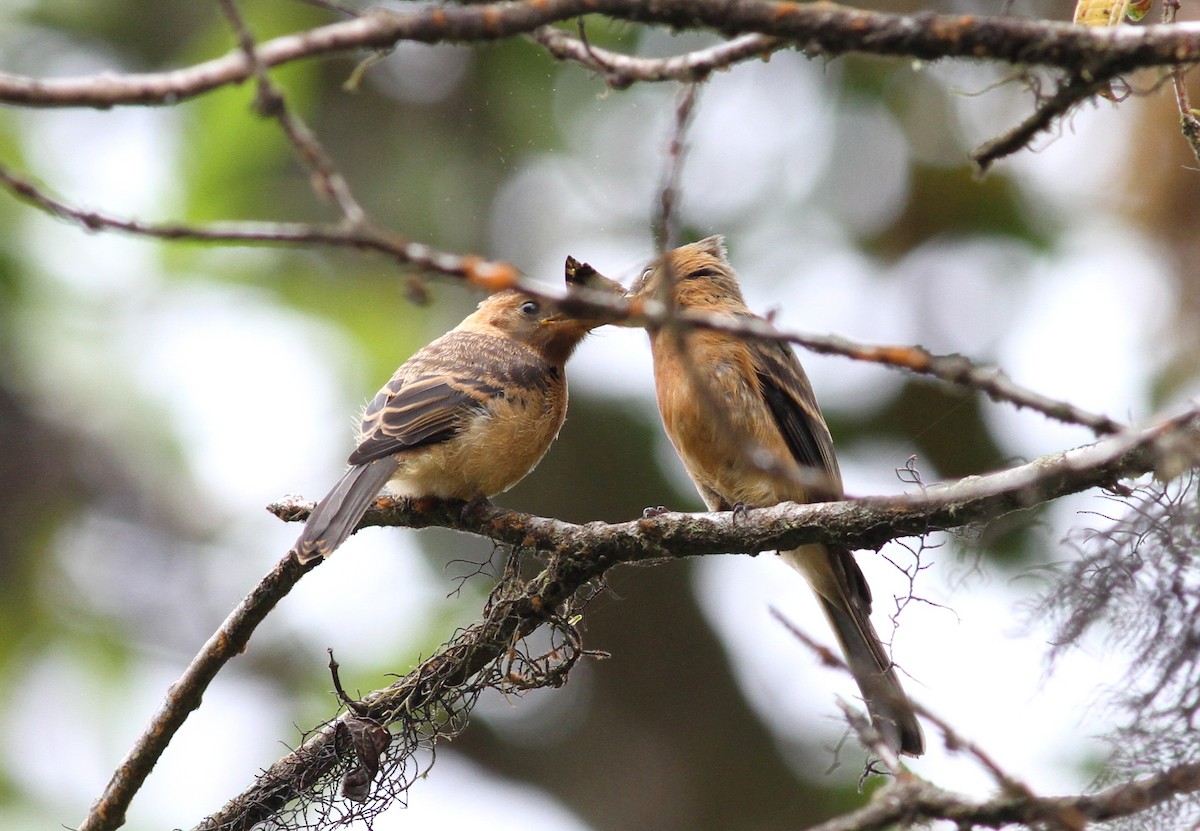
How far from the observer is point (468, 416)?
5594 mm

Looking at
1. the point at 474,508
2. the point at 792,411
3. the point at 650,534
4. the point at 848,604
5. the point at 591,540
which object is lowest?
the point at 650,534

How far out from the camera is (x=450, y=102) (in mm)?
10914

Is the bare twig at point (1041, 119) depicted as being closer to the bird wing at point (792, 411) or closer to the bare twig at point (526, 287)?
the bare twig at point (526, 287)

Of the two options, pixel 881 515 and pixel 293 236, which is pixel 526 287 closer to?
pixel 293 236

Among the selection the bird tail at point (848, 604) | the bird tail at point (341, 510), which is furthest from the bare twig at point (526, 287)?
the bird tail at point (848, 604)

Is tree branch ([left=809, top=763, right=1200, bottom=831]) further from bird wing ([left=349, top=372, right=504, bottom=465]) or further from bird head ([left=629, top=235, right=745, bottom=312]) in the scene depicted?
bird head ([left=629, top=235, right=745, bottom=312])

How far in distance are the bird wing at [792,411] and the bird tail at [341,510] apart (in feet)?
5.44

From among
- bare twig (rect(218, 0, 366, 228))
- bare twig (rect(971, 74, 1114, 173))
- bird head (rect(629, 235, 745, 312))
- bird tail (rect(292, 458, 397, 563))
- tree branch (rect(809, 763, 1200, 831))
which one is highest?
bird head (rect(629, 235, 745, 312))

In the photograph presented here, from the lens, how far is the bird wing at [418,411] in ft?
17.5

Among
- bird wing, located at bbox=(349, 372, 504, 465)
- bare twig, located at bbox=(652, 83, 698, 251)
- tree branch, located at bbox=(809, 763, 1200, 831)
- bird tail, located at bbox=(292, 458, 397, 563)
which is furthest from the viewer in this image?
bird wing, located at bbox=(349, 372, 504, 465)

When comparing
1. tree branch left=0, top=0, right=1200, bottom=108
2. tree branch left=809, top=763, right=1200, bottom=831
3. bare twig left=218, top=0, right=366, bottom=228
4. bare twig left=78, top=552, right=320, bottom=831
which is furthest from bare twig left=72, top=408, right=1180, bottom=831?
bare twig left=218, top=0, right=366, bottom=228

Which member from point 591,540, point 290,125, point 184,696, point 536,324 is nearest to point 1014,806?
point 591,540

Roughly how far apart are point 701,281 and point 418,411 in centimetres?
158

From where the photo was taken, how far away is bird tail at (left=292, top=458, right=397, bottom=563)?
4.11 m
